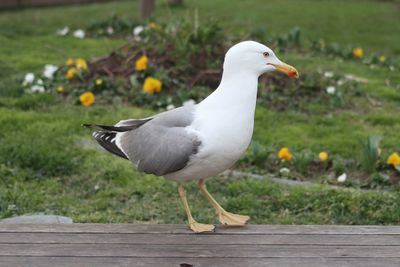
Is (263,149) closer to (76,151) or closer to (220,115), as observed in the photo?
(76,151)

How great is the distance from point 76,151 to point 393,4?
12780 mm

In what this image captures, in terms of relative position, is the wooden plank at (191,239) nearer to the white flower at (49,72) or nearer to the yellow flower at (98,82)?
the yellow flower at (98,82)

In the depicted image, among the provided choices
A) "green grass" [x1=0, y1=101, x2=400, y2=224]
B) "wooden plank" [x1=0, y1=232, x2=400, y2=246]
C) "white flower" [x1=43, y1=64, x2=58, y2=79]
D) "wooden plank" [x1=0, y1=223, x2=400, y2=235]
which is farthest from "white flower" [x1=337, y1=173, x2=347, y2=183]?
"white flower" [x1=43, y1=64, x2=58, y2=79]

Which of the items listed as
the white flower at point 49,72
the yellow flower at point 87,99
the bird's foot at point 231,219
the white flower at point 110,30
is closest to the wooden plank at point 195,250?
the bird's foot at point 231,219

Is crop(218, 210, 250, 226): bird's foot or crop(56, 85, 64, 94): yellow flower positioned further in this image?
crop(56, 85, 64, 94): yellow flower

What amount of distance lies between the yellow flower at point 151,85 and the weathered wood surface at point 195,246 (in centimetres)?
316

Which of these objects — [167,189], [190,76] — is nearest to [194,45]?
[190,76]

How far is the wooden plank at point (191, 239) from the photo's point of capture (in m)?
3.08

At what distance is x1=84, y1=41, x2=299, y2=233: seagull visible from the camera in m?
3.03

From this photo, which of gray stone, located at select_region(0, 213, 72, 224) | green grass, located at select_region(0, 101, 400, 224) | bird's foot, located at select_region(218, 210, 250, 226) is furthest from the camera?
green grass, located at select_region(0, 101, 400, 224)

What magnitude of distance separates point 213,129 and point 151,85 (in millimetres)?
A: 3417

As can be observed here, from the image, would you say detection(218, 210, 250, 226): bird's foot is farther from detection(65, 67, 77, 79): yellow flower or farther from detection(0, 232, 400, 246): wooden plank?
detection(65, 67, 77, 79): yellow flower

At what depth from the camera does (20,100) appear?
642cm

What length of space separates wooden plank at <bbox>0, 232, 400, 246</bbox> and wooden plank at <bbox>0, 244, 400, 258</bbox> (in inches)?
1.8
